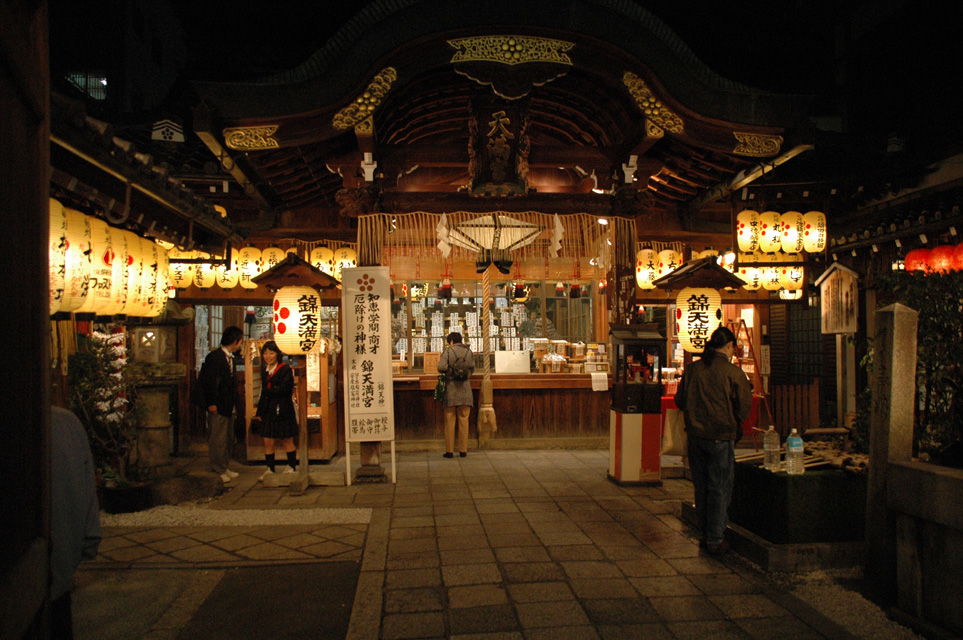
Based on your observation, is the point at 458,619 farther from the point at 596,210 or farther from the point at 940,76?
the point at 940,76

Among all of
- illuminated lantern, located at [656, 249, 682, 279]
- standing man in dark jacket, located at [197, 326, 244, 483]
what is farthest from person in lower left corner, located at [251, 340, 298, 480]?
illuminated lantern, located at [656, 249, 682, 279]

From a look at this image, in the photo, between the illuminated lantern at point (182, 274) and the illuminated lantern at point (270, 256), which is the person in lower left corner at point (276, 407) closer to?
the illuminated lantern at point (270, 256)

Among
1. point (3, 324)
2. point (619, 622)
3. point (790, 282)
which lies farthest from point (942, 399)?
point (790, 282)

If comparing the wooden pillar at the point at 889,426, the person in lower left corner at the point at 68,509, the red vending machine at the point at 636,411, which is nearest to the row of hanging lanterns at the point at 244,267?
the red vending machine at the point at 636,411

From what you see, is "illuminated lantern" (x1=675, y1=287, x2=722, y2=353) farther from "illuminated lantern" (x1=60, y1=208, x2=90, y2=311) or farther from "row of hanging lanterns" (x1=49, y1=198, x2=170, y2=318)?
"illuminated lantern" (x1=60, y1=208, x2=90, y2=311)

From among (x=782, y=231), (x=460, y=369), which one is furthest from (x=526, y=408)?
(x=782, y=231)

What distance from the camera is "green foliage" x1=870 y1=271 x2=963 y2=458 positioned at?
473cm

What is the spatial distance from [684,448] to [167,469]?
8163 mm

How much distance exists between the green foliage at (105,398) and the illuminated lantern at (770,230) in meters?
10.5

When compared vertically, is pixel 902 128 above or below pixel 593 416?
above

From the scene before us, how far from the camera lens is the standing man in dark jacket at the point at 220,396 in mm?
9125

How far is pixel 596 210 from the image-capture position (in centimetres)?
905

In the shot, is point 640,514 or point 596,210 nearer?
point 640,514

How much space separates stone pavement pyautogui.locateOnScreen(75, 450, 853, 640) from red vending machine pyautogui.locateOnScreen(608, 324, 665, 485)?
301 millimetres
